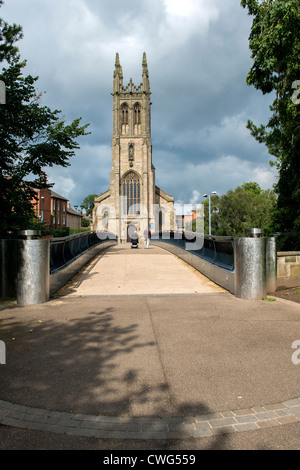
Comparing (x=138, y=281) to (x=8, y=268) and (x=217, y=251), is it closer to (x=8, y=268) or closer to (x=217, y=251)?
(x=217, y=251)

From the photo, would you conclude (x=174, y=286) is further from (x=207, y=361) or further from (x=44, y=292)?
(x=207, y=361)

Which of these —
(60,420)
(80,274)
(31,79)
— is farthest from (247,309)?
(31,79)

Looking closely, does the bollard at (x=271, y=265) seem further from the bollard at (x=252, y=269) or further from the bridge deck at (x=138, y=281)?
the bridge deck at (x=138, y=281)

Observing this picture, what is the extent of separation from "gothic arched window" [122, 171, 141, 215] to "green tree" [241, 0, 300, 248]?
37149 mm

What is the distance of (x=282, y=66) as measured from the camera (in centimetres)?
889

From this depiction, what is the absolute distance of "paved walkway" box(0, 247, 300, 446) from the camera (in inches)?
91.0

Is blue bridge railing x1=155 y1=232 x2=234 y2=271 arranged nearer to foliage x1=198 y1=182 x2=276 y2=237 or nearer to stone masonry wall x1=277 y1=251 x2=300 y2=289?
stone masonry wall x1=277 y1=251 x2=300 y2=289

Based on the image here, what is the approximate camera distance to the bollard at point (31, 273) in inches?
231

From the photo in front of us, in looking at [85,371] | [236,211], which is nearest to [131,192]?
[236,211]

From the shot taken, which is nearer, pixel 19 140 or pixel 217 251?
pixel 217 251

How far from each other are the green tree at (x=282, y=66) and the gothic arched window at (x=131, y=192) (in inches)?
1463

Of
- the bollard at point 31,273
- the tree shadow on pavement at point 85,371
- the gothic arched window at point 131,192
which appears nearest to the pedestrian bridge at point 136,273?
the bollard at point 31,273

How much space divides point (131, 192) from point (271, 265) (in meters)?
41.8

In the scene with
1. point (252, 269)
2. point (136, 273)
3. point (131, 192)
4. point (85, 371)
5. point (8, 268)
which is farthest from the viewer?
point (131, 192)
